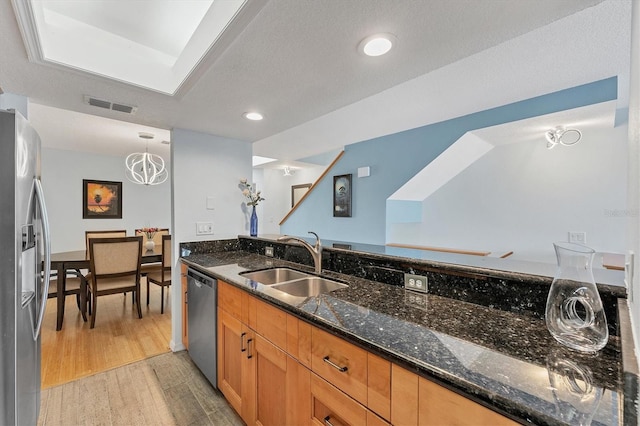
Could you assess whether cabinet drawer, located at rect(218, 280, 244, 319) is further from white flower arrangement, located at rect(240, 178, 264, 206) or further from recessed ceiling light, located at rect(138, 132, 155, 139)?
recessed ceiling light, located at rect(138, 132, 155, 139)

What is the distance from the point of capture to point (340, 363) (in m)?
1.00

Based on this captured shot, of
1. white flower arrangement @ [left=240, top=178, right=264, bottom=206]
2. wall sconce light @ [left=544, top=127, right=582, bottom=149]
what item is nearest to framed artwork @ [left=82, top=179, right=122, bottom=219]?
white flower arrangement @ [left=240, top=178, right=264, bottom=206]

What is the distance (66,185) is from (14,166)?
4784 millimetres

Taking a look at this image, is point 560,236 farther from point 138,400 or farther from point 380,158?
point 138,400

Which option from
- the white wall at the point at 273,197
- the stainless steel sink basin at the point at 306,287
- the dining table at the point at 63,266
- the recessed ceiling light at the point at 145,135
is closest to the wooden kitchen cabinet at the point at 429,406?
the stainless steel sink basin at the point at 306,287

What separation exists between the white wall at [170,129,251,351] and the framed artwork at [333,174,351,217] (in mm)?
1650

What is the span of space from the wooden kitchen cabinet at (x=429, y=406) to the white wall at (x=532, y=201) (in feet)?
10.2

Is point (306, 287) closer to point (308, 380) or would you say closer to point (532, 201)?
point (308, 380)

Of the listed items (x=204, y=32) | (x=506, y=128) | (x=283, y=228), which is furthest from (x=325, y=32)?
(x=283, y=228)

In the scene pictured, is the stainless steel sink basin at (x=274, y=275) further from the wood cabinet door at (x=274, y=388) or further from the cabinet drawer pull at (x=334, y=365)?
the cabinet drawer pull at (x=334, y=365)

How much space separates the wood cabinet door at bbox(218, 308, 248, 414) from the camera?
5.35ft

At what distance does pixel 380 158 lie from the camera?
3.83 m

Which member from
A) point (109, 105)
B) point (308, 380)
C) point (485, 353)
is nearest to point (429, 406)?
point (485, 353)

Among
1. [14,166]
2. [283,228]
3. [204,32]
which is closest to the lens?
[14,166]
